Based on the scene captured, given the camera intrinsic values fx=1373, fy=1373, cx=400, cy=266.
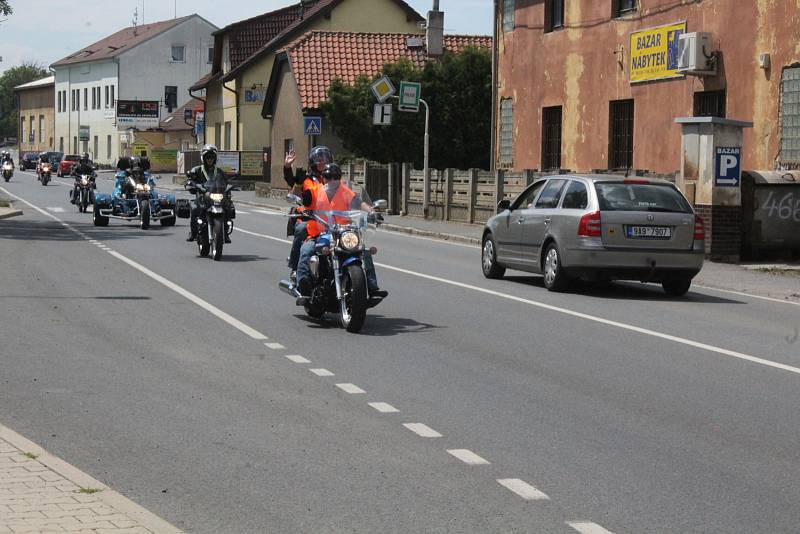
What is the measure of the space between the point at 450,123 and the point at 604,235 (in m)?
33.1

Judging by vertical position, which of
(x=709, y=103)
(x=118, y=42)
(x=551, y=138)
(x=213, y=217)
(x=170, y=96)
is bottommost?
(x=213, y=217)

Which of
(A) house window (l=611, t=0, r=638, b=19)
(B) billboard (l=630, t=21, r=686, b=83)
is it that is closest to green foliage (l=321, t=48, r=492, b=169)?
(A) house window (l=611, t=0, r=638, b=19)

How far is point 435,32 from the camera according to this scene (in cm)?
5106

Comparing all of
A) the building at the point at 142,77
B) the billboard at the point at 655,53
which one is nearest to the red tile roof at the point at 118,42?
the building at the point at 142,77

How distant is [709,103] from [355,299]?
53.9ft

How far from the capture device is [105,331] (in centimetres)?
1252

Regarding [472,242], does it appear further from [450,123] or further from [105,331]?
[450,123]

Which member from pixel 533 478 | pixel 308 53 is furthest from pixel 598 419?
pixel 308 53

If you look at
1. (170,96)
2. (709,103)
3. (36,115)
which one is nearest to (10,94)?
(36,115)

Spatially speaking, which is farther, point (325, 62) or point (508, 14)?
point (325, 62)

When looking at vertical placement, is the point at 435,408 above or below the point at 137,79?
below

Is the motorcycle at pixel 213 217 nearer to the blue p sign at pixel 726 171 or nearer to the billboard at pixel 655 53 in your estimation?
the blue p sign at pixel 726 171

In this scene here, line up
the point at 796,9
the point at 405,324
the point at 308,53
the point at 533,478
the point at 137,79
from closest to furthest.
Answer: the point at 533,478 < the point at 405,324 < the point at 796,9 < the point at 308,53 < the point at 137,79

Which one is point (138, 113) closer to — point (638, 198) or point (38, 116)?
point (38, 116)
